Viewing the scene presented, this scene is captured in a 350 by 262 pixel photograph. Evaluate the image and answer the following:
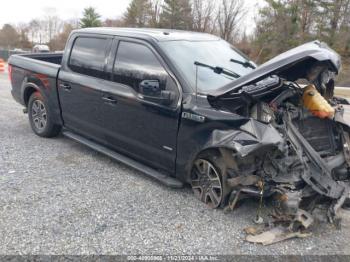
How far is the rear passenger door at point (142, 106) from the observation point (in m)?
3.94

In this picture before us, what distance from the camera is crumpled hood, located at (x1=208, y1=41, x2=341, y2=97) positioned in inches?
127

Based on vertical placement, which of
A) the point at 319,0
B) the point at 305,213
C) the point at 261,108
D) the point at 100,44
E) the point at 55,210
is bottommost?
the point at 55,210

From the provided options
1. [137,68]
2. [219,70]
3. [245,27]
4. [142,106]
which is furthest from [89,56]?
[245,27]

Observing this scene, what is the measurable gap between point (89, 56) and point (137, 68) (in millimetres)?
1055

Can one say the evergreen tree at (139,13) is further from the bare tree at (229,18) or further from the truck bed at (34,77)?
the truck bed at (34,77)

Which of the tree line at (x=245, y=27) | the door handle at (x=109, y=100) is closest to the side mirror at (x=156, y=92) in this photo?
the door handle at (x=109, y=100)

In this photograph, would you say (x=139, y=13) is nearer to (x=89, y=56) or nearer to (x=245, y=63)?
(x=89, y=56)

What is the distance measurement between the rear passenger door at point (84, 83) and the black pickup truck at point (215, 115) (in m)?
0.02

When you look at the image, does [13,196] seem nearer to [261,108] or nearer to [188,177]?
[188,177]

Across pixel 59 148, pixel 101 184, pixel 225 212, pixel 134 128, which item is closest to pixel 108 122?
pixel 134 128

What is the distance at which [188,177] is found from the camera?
3.96 metres

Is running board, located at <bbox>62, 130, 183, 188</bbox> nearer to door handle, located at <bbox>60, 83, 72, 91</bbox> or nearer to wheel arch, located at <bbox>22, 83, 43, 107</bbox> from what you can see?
door handle, located at <bbox>60, 83, 72, 91</bbox>

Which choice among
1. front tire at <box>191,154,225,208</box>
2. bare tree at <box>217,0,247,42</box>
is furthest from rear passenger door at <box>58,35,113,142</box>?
bare tree at <box>217,0,247,42</box>

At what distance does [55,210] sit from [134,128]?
133 cm
